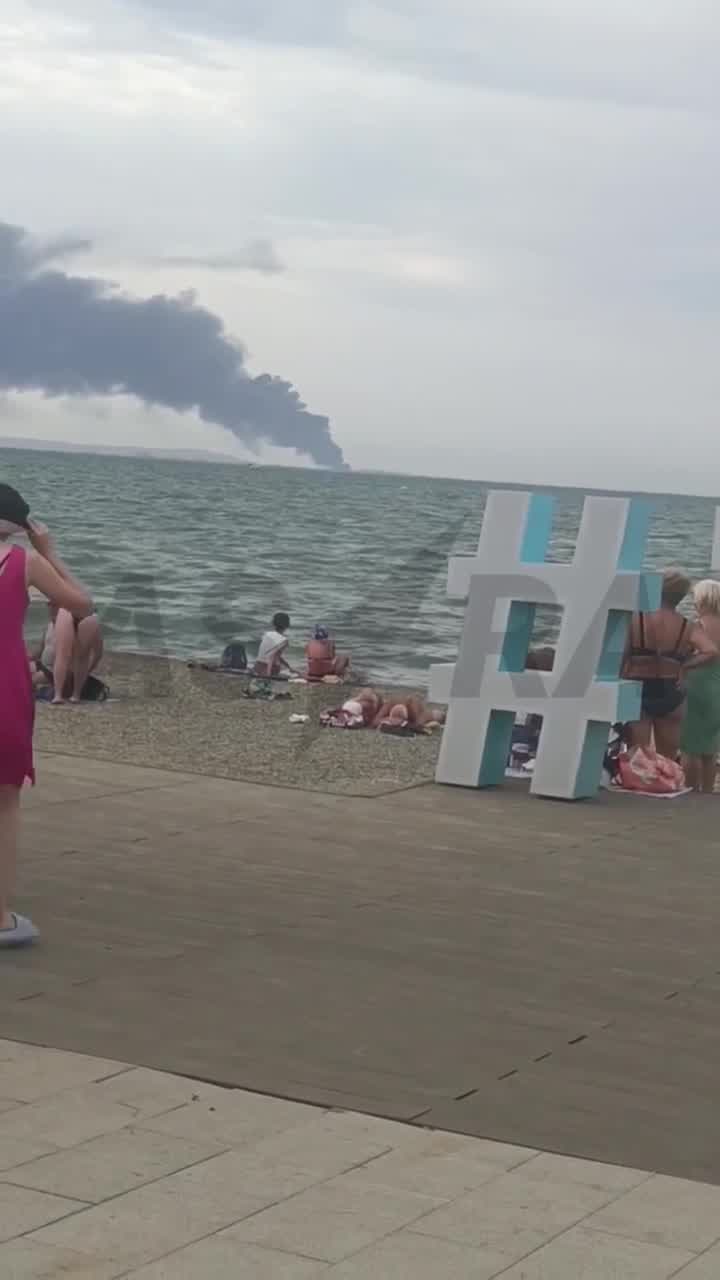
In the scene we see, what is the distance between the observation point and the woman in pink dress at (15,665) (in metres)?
6.80

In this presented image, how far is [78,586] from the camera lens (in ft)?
23.6

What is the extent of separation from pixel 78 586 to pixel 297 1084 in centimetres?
244

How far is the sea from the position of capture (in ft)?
94.4

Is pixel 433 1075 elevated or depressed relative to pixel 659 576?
depressed

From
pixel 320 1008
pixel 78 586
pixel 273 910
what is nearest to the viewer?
pixel 320 1008

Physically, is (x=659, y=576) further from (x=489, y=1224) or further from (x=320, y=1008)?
(x=489, y=1224)

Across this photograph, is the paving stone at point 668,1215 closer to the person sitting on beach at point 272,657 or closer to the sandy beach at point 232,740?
the sandy beach at point 232,740

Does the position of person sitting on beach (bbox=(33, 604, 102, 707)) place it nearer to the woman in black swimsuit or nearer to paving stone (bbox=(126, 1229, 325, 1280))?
the woman in black swimsuit

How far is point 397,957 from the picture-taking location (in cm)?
714

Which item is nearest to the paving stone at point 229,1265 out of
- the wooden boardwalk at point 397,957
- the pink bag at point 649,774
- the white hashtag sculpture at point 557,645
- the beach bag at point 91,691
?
the wooden boardwalk at point 397,957

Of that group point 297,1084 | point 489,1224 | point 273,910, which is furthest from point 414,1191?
point 273,910

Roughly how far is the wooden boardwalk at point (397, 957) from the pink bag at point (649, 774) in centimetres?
96

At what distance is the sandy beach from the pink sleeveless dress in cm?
459

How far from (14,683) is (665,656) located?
653 centimetres
